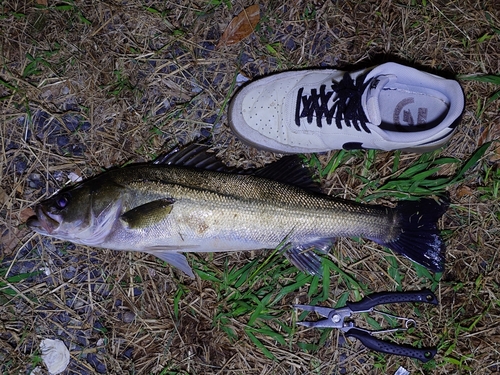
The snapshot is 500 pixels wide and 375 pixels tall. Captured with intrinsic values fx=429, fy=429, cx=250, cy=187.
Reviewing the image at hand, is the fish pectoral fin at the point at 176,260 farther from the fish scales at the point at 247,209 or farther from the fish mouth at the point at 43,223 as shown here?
the fish mouth at the point at 43,223

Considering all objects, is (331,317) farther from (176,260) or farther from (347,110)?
(347,110)

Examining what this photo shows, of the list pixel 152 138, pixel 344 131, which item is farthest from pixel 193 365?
pixel 344 131

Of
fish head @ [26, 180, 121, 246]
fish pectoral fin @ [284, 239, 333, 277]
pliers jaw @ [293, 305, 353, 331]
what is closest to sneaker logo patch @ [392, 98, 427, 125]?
fish pectoral fin @ [284, 239, 333, 277]

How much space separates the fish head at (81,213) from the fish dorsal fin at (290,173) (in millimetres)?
1083

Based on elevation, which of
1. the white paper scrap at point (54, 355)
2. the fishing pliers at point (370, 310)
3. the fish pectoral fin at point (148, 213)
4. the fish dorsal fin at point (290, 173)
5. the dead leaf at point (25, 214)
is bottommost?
the white paper scrap at point (54, 355)

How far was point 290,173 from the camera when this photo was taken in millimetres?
3297

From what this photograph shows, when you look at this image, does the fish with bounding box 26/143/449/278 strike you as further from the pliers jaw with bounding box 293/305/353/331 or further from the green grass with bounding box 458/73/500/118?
the green grass with bounding box 458/73/500/118

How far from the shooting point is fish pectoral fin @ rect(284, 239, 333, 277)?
325 centimetres

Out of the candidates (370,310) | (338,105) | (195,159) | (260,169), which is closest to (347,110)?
(338,105)

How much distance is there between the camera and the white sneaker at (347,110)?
2.97 meters

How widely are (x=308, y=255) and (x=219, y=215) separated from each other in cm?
80

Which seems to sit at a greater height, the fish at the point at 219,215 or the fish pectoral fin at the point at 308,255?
the fish at the point at 219,215

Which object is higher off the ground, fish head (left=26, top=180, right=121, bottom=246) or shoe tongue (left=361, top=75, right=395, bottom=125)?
shoe tongue (left=361, top=75, right=395, bottom=125)

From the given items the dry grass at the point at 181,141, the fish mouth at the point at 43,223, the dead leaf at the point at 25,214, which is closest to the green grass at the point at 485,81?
the dry grass at the point at 181,141
